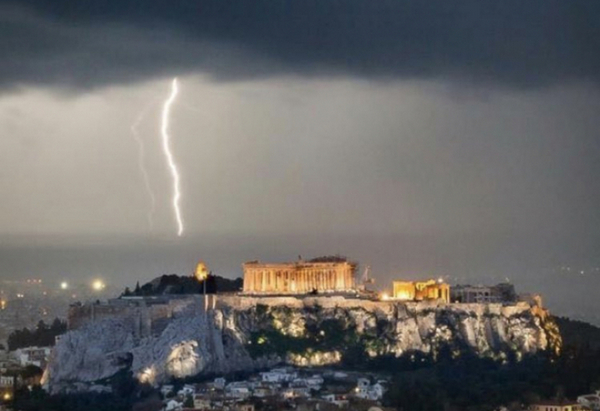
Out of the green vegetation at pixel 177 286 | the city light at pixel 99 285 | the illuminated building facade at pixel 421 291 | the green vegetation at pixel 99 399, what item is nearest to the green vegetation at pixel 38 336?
the green vegetation at pixel 177 286

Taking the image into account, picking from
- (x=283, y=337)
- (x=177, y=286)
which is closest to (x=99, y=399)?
(x=283, y=337)

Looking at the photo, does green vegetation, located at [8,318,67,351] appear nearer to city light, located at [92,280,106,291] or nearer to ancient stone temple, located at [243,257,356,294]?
city light, located at [92,280,106,291]

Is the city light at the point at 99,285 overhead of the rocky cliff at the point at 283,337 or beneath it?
overhead

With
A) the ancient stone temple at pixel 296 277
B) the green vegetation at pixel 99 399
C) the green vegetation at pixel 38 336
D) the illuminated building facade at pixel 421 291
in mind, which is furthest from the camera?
the green vegetation at pixel 38 336

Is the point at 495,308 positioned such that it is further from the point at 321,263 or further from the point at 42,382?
the point at 42,382

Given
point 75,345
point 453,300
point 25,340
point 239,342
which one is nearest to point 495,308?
point 453,300

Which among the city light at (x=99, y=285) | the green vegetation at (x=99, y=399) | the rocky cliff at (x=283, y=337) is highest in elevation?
the city light at (x=99, y=285)

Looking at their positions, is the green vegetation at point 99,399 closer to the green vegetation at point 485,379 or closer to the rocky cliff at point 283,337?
the rocky cliff at point 283,337
